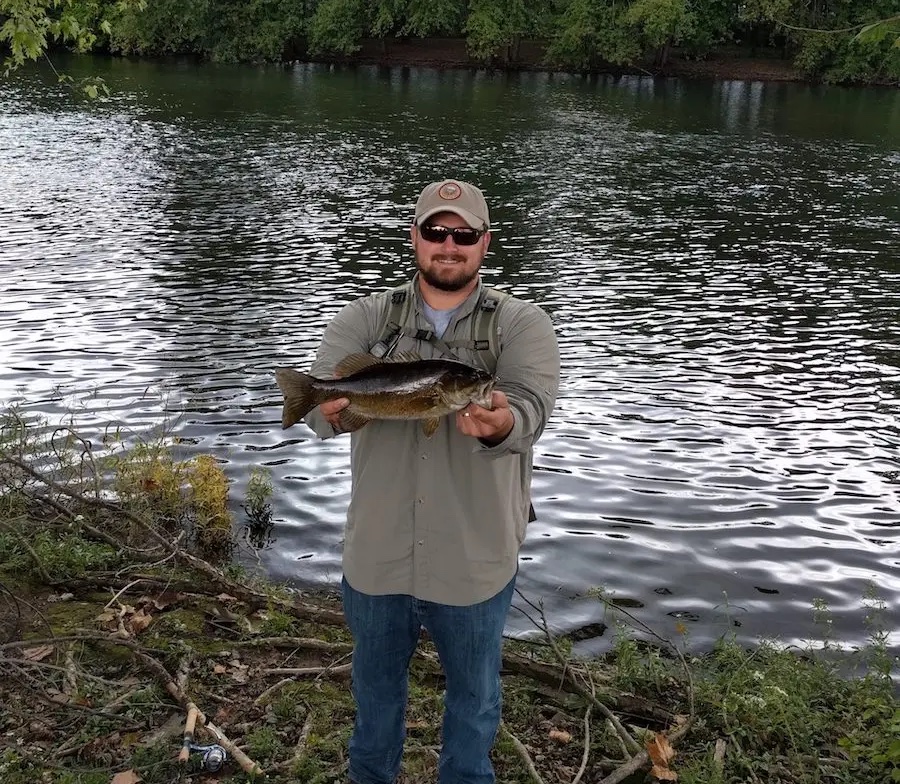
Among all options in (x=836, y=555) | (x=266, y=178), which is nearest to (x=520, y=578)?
(x=836, y=555)

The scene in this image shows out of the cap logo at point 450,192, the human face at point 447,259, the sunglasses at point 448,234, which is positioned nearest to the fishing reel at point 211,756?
the human face at point 447,259

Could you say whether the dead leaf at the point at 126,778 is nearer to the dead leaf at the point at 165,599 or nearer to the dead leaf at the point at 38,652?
the dead leaf at the point at 38,652

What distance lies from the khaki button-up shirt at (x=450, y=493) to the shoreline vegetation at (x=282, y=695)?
1.74m

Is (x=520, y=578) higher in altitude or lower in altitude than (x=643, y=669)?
lower

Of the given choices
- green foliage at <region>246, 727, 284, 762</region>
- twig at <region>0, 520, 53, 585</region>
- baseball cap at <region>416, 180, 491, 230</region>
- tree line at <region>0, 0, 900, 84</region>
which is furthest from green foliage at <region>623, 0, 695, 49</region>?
green foliage at <region>246, 727, 284, 762</region>

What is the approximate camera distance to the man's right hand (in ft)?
14.4

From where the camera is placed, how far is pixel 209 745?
5.50 metres

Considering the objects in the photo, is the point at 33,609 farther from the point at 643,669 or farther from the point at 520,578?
the point at 520,578

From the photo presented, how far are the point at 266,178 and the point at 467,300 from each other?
3180cm

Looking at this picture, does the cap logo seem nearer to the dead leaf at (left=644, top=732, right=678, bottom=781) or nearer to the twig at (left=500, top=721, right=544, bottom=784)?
the twig at (left=500, top=721, right=544, bottom=784)

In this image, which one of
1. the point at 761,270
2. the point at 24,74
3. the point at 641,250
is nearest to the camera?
the point at 761,270

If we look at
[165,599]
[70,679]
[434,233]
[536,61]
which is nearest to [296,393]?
[434,233]

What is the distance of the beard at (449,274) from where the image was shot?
14.7ft

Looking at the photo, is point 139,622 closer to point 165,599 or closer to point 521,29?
point 165,599
